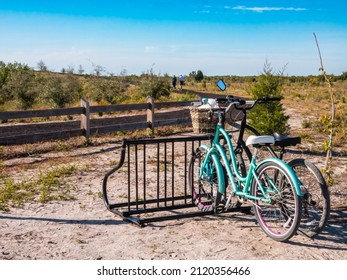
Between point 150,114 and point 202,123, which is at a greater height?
point 150,114

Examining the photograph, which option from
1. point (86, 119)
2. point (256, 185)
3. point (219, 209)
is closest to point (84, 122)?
point (86, 119)

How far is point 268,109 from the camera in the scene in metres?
11.5

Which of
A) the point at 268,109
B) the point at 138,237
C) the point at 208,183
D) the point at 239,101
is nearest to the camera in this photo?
the point at 138,237

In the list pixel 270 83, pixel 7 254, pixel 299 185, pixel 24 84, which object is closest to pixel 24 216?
pixel 7 254

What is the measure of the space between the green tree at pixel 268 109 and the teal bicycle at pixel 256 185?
576 centimetres

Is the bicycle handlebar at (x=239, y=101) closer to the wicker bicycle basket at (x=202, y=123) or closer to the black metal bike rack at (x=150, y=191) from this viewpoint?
the black metal bike rack at (x=150, y=191)

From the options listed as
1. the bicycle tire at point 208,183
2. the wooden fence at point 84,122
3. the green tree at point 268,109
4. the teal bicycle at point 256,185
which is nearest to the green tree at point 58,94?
the wooden fence at point 84,122

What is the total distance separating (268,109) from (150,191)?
554 centimetres

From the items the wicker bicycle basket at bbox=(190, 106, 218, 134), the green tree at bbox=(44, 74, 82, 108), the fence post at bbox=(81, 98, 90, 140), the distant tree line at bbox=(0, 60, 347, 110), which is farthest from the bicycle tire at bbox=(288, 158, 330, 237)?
the green tree at bbox=(44, 74, 82, 108)

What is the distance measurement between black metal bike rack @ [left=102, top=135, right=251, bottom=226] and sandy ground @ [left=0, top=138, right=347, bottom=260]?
0.52 ft

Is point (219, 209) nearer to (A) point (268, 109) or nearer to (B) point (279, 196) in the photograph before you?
(B) point (279, 196)

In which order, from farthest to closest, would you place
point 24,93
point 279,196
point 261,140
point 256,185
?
point 24,93 → point 256,185 → point 261,140 → point 279,196

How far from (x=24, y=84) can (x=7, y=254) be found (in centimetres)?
2259

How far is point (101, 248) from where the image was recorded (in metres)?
4.62
